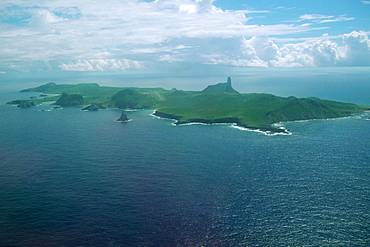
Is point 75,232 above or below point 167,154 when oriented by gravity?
below

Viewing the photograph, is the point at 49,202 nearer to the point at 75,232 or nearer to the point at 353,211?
the point at 75,232

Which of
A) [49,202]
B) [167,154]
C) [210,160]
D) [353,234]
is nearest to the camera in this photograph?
[353,234]

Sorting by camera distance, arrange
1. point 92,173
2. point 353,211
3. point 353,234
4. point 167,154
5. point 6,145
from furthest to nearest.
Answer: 1. point 6,145
2. point 167,154
3. point 92,173
4. point 353,211
5. point 353,234

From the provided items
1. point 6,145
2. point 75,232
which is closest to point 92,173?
point 75,232
